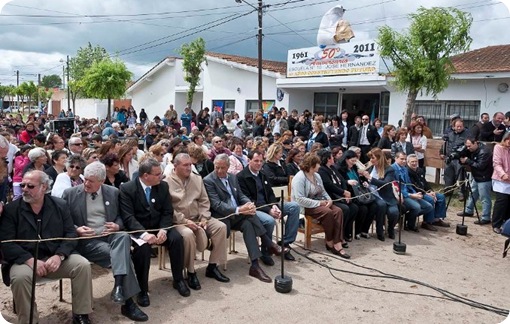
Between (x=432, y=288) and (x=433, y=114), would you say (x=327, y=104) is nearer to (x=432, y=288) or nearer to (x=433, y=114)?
(x=433, y=114)

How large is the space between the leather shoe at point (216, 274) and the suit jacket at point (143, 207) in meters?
0.74

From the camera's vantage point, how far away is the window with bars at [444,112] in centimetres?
1339

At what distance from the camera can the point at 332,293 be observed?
4598 mm

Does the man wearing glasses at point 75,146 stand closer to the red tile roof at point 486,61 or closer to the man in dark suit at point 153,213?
the man in dark suit at point 153,213

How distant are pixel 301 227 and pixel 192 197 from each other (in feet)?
6.53

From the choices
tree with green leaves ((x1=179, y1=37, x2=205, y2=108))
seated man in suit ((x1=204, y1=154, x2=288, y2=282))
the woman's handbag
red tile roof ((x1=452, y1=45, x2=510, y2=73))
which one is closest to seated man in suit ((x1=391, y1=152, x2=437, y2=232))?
the woman's handbag

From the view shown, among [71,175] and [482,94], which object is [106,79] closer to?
[482,94]

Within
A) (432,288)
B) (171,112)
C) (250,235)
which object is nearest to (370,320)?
(432,288)

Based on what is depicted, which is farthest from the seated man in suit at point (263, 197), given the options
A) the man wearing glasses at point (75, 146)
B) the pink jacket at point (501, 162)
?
the pink jacket at point (501, 162)

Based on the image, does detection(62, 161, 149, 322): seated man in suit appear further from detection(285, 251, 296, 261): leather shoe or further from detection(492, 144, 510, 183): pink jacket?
detection(492, 144, 510, 183): pink jacket

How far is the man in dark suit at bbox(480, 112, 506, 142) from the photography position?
31.7ft

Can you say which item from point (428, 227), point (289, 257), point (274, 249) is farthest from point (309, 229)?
A: point (428, 227)

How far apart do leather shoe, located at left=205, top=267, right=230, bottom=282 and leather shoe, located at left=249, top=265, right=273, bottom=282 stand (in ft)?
1.04

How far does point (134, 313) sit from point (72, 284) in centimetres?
59
